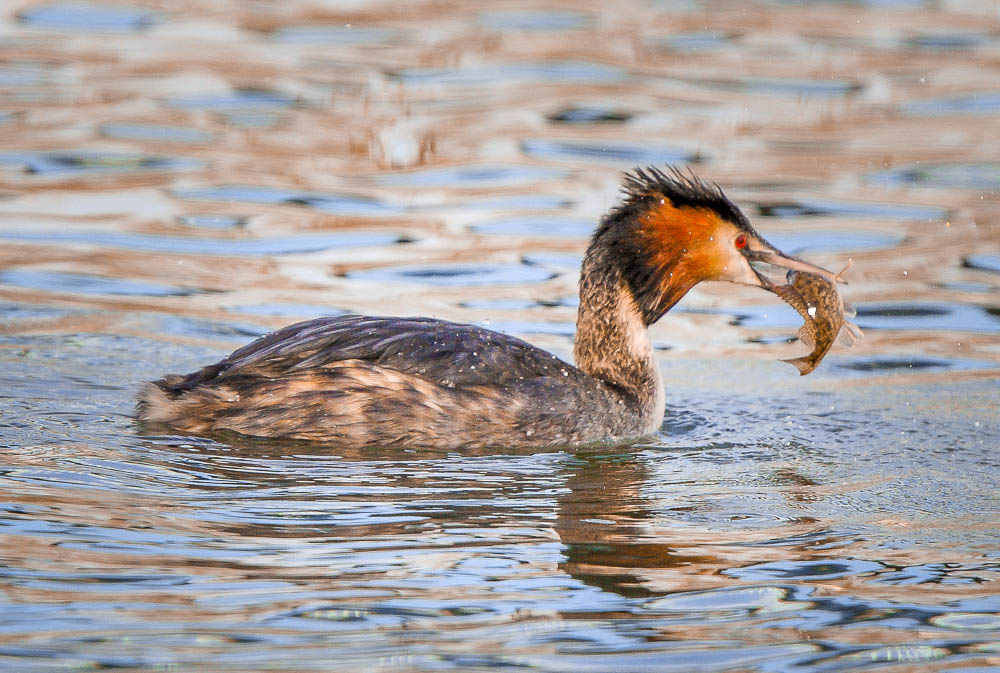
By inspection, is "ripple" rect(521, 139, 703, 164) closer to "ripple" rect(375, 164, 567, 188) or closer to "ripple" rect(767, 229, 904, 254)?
"ripple" rect(375, 164, 567, 188)

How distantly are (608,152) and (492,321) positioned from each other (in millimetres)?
3960

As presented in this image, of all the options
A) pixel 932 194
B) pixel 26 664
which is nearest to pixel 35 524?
pixel 26 664

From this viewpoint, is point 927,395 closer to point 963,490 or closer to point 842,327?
point 842,327

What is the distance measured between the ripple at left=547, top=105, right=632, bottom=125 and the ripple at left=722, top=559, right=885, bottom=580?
8.86 metres

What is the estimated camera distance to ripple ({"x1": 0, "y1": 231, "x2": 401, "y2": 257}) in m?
11.0

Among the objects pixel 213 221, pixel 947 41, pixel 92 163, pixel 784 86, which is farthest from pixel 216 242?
pixel 947 41

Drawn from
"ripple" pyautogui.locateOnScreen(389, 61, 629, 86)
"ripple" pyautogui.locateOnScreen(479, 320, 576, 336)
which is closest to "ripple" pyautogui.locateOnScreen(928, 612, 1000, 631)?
"ripple" pyautogui.locateOnScreen(479, 320, 576, 336)

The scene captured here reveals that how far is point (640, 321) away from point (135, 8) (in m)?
10.5

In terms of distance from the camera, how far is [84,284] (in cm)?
1016

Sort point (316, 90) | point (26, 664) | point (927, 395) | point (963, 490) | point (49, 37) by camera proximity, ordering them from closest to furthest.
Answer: point (26, 664)
point (963, 490)
point (927, 395)
point (316, 90)
point (49, 37)

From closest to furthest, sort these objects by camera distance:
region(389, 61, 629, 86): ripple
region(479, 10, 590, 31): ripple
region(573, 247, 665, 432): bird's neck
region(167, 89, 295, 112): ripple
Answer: region(573, 247, 665, 432): bird's neck < region(167, 89, 295, 112): ripple < region(389, 61, 629, 86): ripple < region(479, 10, 590, 31): ripple

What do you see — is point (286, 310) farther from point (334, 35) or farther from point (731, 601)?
point (334, 35)

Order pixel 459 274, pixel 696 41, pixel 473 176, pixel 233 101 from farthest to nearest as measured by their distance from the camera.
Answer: pixel 696 41, pixel 233 101, pixel 473 176, pixel 459 274

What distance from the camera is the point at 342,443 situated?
23.4ft
